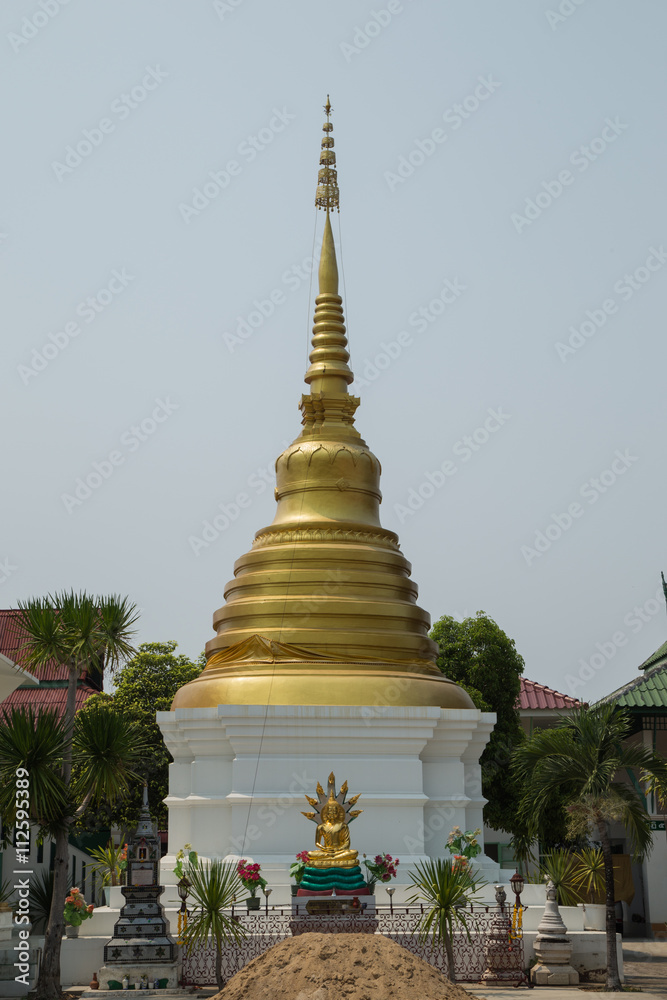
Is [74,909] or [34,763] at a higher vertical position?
[34,763]

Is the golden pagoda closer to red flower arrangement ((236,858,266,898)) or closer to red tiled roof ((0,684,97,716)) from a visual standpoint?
red flower arrangement ((236,858,266,898))

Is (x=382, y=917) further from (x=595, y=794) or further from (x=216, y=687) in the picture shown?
(x=216, y=687)

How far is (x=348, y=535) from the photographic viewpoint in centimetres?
2716

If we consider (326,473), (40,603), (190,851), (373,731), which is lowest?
(190,851)

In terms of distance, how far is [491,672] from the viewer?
36875mm

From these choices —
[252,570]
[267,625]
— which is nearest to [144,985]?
[267,625]

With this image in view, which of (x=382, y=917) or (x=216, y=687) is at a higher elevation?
(x=216, y=687)

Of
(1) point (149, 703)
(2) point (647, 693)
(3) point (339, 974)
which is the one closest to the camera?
(3) point (339, 974)

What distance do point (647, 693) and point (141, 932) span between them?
1588 centimetres

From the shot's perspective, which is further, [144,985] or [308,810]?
[308,810]

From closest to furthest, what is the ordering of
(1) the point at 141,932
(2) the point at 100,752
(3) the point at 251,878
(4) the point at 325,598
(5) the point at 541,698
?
1. (1) the point at 141,932
2. (2) the point at 100,752
3. (3) the point at 251,878
4. (4) the point at 325,598
5. (5) the point at 541,698

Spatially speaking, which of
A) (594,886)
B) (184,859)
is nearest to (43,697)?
(184,859)

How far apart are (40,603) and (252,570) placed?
28.4 ft

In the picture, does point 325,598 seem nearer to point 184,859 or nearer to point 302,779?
point 302,779
